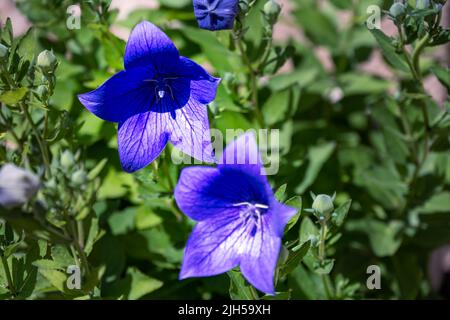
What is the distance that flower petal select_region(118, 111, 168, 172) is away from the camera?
1.81 meters

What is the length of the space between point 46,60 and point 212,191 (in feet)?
1.86

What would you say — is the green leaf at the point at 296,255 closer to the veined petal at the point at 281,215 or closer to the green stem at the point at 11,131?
the veined petal at the point at 281,215

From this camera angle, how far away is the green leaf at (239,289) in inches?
74.9

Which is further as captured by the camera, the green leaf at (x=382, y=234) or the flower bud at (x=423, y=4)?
the green leaf at (x=382, y=234)

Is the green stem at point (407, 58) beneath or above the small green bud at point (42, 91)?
above

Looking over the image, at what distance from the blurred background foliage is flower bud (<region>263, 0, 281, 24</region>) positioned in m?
0.22

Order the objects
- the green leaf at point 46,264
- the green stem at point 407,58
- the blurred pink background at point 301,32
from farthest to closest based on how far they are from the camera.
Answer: the blurred pink background at point 301,32
the green stem at point 407,58
the green leaf at point 46,264

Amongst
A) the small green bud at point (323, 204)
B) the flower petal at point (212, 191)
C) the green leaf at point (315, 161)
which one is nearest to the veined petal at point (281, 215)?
the flower petal at point (212, 191)

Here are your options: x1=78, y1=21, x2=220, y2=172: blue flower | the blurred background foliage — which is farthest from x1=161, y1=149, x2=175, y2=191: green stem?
x1=78, y1=21, x2=220, y2=172: blue flower

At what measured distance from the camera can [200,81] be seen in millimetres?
1861

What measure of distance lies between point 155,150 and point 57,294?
1.94 feet

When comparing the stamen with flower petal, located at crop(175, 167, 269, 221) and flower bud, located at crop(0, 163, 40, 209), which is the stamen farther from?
flower bud, located at crop(0, 163, 40, 209)

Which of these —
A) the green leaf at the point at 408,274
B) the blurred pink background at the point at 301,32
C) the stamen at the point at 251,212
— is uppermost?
the blurred pink background at the point at 301,32

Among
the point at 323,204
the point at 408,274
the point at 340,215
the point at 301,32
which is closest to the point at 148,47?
the point at 323,204
